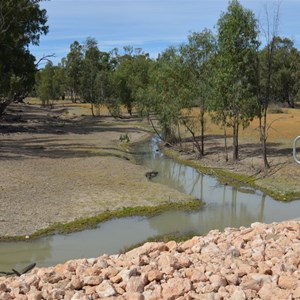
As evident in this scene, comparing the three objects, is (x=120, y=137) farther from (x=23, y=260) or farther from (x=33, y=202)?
(x=23, y=260)

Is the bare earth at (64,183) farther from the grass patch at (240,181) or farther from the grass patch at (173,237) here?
the grass patch at (240,181)

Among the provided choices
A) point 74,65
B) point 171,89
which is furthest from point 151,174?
point 74,65

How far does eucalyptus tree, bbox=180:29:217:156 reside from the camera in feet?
121

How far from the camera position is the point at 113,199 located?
23047 millimetres

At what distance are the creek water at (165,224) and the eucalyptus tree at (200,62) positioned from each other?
9097 millimetres

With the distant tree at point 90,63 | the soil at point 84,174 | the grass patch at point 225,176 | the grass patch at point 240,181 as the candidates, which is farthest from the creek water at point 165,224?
the distant tree at point 90,63

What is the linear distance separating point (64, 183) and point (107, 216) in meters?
6.23

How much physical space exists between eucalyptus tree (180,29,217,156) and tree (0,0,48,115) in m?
14.9

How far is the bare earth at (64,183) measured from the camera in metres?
20.2

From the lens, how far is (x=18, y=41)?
1889 inches

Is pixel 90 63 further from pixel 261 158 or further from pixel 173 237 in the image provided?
pixel 173 237

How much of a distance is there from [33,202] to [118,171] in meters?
8.88

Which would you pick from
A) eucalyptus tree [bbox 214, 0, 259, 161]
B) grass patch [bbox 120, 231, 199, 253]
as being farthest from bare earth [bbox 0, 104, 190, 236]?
eucalyptus tree [bbox 214, 0, 259, 161]

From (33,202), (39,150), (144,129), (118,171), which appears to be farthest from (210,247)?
(144,129)
